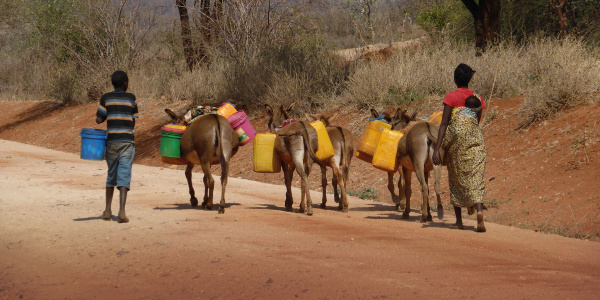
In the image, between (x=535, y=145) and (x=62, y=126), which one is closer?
(x=535, y=145)

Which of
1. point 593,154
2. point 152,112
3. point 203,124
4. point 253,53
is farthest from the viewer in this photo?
point 152,112

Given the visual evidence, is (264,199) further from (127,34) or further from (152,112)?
(127,34)

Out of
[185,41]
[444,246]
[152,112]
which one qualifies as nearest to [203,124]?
[444,246]

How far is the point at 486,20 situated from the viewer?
20484 mm

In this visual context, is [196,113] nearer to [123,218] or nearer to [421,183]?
[123,218]

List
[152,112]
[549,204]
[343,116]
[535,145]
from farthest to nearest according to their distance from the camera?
[152,112] < [343,116] < [535,145] < [549,204]

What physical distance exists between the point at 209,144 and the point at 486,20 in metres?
13.3

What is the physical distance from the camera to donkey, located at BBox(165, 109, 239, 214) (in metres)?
9.99

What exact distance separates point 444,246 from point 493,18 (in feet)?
47.9

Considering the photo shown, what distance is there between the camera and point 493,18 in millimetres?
20453

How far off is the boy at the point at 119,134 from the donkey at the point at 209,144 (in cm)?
139

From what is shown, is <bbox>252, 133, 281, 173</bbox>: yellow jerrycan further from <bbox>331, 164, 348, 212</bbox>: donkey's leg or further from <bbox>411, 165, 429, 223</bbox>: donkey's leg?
<bbox>411, 165, 429, 223</bbox>: donkey's leg

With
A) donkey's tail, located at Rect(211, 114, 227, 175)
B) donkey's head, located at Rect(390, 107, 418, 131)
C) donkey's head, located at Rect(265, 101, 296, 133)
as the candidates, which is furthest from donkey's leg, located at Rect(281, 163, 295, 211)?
donkey's head, located at Rect(390, 107, 418, 131)

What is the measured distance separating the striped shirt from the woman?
13.2ft
